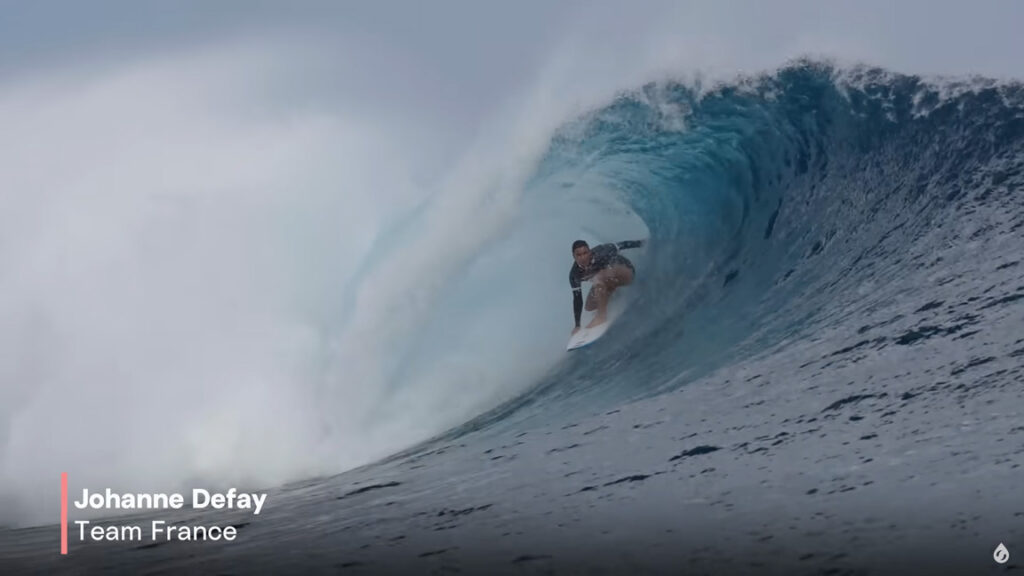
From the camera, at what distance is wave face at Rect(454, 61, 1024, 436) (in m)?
11.4

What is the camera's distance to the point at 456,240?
15.5 meters

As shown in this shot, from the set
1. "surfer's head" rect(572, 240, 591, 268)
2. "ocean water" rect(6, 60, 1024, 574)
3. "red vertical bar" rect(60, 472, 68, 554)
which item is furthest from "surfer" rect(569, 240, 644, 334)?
"red vertical bar" rect(60, 472, 68, 554)

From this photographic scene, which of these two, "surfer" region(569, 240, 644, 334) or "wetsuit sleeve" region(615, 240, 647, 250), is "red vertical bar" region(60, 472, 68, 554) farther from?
"wetsuit sleeve" region(615, 240, 647, 250)

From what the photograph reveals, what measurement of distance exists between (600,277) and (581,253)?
556 millimetres

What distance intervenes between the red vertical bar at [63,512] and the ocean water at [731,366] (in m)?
0.22

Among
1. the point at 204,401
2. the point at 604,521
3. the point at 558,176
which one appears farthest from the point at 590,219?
the point at 604,521

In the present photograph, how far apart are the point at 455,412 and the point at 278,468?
2.62m

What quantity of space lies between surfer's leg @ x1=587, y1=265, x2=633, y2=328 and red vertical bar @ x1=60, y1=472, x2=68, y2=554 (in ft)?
21.6

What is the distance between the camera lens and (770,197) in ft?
45.8

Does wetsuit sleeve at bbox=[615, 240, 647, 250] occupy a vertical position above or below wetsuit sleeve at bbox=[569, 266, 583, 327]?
above

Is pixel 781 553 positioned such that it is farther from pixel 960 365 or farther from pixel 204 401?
pixel 204 401
